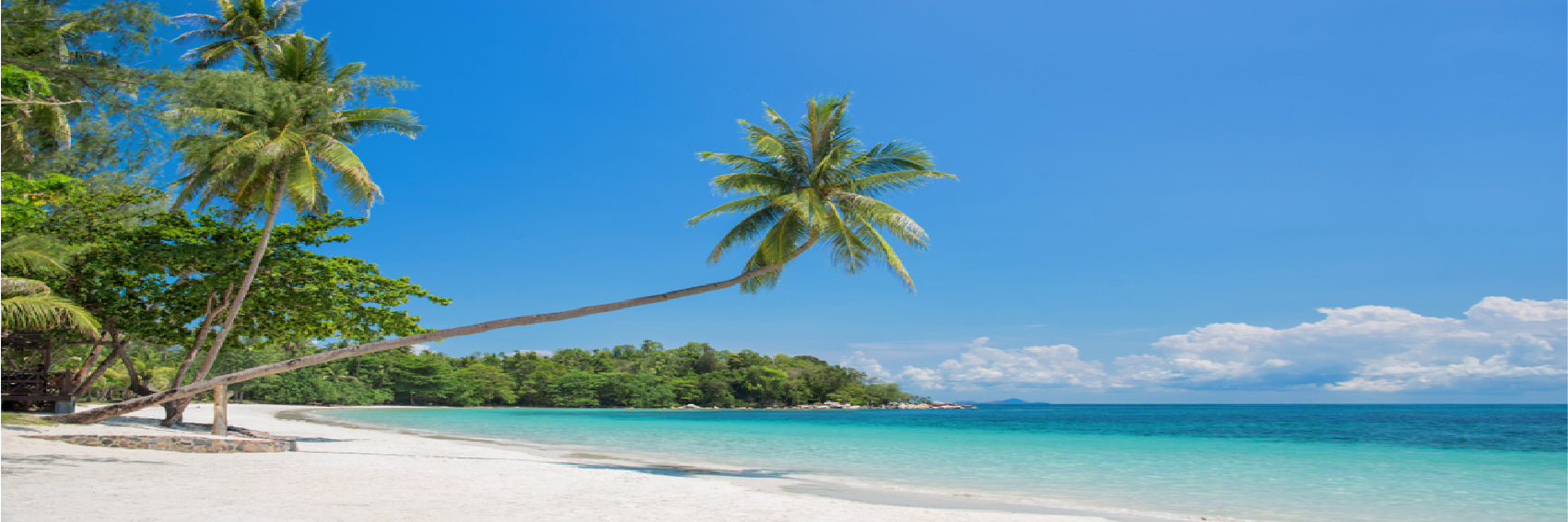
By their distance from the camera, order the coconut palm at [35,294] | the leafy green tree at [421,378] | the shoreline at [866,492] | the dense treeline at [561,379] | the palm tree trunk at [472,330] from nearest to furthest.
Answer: the shoreline at [866,492]
the coconut palm at [35,294]
the palm tree trunk at [472,330]
the dense treeline at [561,379]
the leafy green tree at [421,378]

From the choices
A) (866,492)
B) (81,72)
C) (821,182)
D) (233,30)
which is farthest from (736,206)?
(233,30)

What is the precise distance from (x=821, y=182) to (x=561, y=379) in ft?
208

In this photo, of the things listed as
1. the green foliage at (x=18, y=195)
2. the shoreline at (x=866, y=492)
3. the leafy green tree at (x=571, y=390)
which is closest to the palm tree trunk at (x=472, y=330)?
the shoreline at (x=866, y=492)

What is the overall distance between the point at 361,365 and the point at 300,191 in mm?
53898

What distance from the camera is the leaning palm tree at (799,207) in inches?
495

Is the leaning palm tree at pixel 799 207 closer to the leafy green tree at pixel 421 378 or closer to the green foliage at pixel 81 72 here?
the green foliage at pixel 81 72

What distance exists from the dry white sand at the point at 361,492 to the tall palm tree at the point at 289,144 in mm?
4695

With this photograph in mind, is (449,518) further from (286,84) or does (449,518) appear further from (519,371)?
(519,371)

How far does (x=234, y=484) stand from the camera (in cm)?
730

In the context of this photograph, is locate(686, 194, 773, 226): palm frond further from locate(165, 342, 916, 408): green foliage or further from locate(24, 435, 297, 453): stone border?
locate(165, 342, 916, 408): green foliage

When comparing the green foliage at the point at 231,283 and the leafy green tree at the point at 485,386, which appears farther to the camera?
the leafy green tree at the point at 485,386

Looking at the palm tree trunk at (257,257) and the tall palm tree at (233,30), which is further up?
the tall palm tree at (233,30)

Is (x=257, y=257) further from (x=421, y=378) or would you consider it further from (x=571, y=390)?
(x=571, y=390)

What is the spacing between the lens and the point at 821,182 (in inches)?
519
